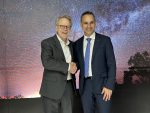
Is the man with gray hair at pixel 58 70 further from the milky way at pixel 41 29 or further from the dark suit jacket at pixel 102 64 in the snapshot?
the milky way at pixel 41 29

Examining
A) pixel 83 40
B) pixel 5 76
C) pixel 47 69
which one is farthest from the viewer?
pixel 5 76

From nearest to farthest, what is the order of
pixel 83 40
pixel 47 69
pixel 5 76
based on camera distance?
pixel 47 69, pixel 83 40, pixel 5 76

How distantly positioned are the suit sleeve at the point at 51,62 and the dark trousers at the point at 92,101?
36 cm

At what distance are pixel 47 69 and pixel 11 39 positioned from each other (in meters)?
1.37

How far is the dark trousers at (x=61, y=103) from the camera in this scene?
3.46 m

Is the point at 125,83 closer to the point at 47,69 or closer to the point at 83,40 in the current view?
the point at 83,40

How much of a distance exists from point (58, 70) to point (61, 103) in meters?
0.34

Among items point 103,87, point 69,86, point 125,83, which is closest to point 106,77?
point 103,87

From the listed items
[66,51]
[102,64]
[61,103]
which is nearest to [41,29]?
[66,51]

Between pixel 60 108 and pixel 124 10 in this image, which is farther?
pixel 124 10

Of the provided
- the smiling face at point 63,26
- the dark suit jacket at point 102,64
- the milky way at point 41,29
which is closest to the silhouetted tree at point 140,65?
the milky way at point 41,29

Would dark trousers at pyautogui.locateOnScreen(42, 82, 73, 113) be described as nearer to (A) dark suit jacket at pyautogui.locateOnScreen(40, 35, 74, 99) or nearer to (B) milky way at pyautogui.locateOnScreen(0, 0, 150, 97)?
(A) dark suit jacket at pyautogui.locateOnScreen(40, 35, 74, 99)

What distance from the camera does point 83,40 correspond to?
3.75 m

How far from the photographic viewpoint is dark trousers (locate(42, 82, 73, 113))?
3463 millimetres
